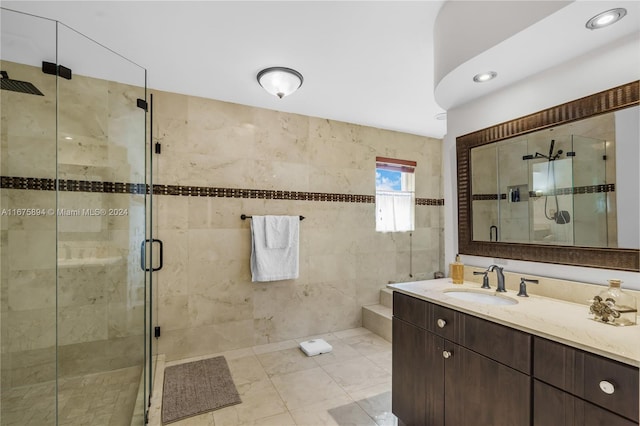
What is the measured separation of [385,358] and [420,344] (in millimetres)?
1300

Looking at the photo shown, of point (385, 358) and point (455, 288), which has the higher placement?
point (455, 288)

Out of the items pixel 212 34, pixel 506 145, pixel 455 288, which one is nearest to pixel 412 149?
pixel 506 145

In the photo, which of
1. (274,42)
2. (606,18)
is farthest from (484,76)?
(274,42)

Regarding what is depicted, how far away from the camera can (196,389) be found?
89.8 inches

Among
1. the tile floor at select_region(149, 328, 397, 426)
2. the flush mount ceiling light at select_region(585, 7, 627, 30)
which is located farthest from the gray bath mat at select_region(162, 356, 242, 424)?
the flush mount ceiling light at select_region(585, 7, 627, 30)

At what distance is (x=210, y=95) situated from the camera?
2818 mm

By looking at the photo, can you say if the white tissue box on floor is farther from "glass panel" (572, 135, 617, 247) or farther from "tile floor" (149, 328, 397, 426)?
"glass panel" (572, 135, 617, 247)

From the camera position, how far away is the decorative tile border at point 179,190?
79.6 inches

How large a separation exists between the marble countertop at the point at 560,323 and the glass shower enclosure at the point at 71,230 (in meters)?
2.09

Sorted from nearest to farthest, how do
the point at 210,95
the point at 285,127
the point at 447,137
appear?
the point at 447,137, the point at 210,95, the point at 285,127

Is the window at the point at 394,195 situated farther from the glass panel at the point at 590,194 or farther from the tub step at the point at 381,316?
the glass panel at the point at 590,194

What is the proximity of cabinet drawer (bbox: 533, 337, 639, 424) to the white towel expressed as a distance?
7.41 feet

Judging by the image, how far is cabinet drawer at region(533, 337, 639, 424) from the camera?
90 cm

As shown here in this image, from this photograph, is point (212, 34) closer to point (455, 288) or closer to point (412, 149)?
point (455, 288)
